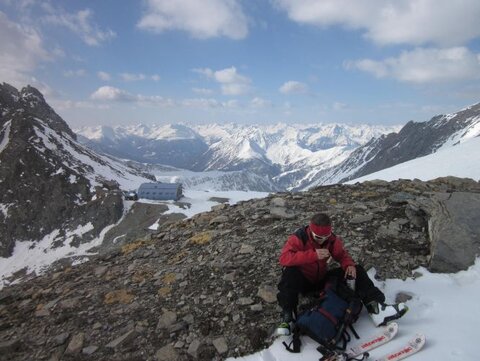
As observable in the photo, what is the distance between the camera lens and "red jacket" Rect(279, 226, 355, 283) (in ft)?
25.2

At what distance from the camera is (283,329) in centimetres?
704

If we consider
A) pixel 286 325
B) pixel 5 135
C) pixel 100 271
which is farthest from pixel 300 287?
pixel 5 135

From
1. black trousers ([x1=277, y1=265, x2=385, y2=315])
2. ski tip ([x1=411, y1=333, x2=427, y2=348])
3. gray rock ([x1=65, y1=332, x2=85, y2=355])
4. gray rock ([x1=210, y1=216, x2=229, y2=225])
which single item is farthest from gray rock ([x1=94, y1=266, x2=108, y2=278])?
ski tip ([x1=411, y1=333, x2=427, y2=348])

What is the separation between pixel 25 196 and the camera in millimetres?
121000

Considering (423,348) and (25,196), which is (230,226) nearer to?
(423,348)

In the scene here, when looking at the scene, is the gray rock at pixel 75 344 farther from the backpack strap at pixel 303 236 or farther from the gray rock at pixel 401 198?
the gray rock at pixel 401 198

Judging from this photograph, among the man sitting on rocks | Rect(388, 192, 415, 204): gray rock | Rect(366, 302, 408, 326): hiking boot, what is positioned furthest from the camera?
Rect(388, 192, 415, 204): gray rock

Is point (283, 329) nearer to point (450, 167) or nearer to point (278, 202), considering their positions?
point (278, 202)

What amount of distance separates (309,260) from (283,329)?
1.46 metres

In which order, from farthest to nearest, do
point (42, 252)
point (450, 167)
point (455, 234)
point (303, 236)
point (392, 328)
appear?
point (42, 252) < point (450, 167) < point (455, 234) < point (303, 236) < point (392, 328)

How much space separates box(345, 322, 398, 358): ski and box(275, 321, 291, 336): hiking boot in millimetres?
1142

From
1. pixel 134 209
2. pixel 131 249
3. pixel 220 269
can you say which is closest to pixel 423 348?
pixel 220 269

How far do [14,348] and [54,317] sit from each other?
3.75ft

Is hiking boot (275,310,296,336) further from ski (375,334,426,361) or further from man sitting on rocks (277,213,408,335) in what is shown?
ski (375,334,426,361)
